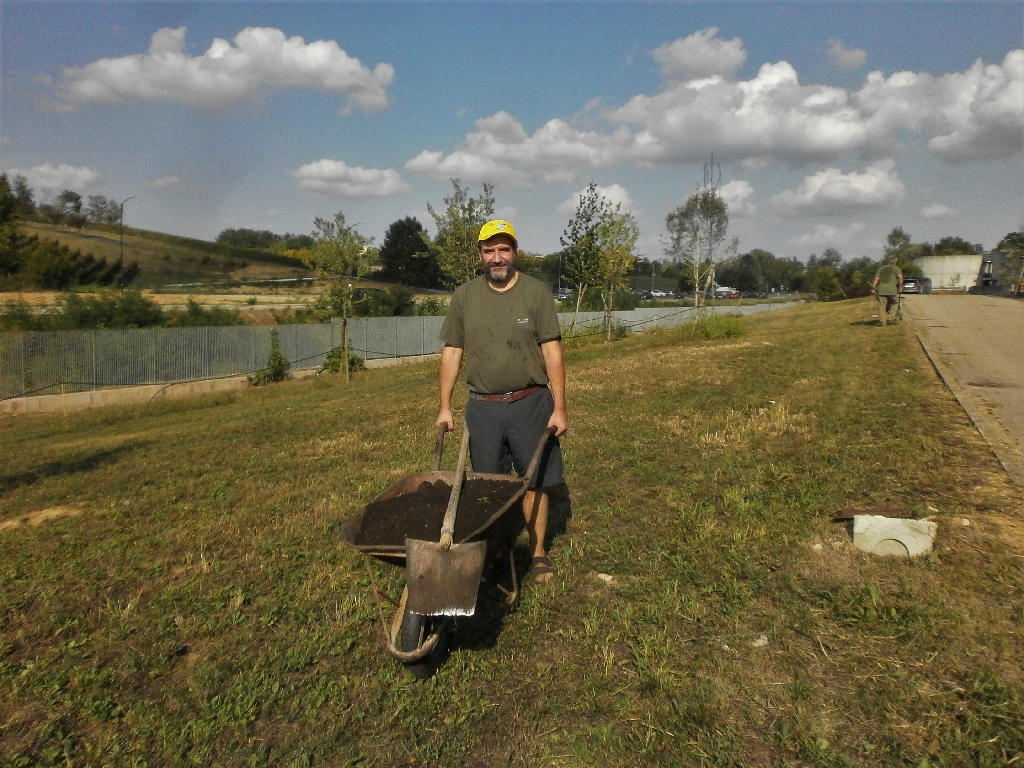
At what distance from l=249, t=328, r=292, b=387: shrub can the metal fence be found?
25 centimetres

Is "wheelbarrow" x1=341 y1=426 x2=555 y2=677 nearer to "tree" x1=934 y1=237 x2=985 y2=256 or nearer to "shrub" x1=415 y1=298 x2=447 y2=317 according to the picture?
"shrub" x1=415 y1=298 x2=447 y2=317

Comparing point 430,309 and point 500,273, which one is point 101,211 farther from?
point 500,273

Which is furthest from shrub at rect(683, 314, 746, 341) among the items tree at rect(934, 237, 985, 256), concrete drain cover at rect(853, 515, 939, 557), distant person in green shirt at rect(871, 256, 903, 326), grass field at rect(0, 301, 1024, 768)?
tree at rect(934, 237, 985, 256)

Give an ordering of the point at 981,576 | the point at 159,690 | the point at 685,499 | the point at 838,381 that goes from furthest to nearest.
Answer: the point at 838,381, the point at 685,499, the point at 981,576, the point at 159,690

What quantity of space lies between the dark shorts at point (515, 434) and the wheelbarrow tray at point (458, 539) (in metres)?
0.25

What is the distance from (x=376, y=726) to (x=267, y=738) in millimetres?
432

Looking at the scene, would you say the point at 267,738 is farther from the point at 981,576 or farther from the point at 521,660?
the point at 981,576

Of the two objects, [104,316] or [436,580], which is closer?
[436,580]

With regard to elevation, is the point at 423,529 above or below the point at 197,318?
above

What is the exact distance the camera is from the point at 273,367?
2594cm

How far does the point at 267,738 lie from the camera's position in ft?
9.74

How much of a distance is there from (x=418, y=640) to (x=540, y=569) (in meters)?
1.22

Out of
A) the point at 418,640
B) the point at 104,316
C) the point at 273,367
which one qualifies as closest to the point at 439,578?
the point at 418,640

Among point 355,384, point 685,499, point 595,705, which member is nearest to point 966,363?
point 685,499
